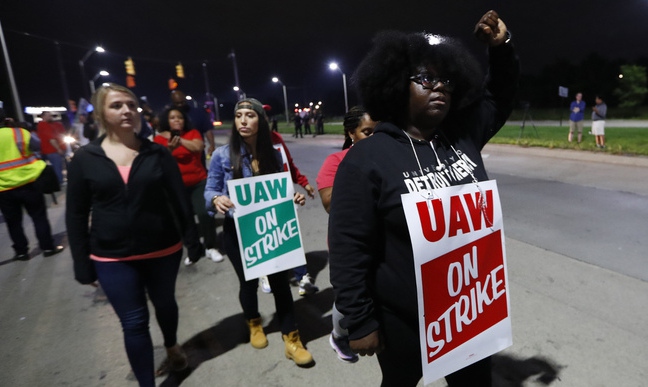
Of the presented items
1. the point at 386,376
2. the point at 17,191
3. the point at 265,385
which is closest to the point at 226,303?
the point at 265,385

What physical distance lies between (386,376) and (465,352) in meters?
0.35

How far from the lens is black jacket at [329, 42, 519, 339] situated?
148 centimetres

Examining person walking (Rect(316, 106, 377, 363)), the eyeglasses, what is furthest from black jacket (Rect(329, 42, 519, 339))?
person walking (Rect(316, 106, 377, 363))

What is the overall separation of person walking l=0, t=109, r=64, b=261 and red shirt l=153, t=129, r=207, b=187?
200 centimetres

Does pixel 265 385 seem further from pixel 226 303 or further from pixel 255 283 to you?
pixel 226 303

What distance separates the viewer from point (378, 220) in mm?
1533

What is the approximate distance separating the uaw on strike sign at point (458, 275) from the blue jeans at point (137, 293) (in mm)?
1786

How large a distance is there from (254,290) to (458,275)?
192 cm

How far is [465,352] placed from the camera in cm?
164

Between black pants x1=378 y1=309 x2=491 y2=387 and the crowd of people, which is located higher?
the crowd of people

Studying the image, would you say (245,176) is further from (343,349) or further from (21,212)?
(21,212)

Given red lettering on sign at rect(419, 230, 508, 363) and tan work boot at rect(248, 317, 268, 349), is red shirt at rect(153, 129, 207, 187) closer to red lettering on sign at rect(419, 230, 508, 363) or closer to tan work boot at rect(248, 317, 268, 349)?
tan work boot at rect(248, 317, 268, 349)

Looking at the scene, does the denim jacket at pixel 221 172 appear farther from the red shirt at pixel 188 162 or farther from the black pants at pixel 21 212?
the black pants at pixel 21 212

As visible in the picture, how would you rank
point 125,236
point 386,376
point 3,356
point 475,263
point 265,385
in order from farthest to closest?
point 3,356
point 265,385
point 125,236
point 386,376
point 475,263
